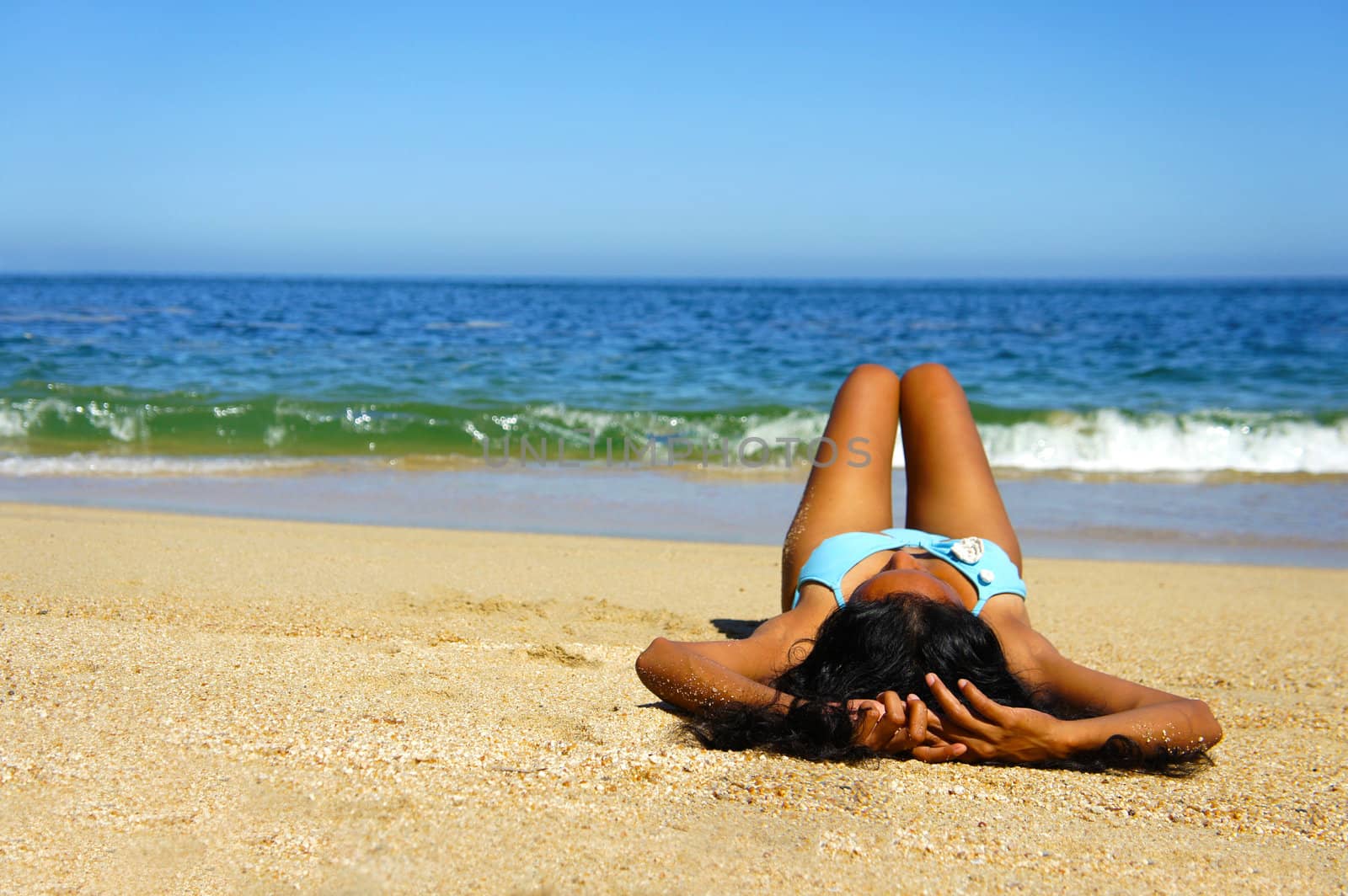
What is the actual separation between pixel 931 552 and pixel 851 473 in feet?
1.79

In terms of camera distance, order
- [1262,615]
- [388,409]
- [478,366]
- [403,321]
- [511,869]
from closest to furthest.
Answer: [511,869] → [1262,615] → [388,409] → [478,366] → [403,321]

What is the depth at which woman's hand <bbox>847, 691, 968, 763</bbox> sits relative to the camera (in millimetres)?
2535

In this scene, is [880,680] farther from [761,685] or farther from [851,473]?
[851,473]

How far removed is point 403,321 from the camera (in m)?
22.9

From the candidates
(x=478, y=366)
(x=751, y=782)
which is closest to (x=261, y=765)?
(x=751, y=782)

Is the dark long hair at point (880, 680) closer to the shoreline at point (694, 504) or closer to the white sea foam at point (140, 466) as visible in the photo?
the shoreline at point (694, 504)

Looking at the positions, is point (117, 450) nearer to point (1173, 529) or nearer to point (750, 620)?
point (750, 620)

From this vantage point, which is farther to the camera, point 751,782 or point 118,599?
point 118,599

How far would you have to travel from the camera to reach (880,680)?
8.59 feet

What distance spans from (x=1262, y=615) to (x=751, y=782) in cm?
343

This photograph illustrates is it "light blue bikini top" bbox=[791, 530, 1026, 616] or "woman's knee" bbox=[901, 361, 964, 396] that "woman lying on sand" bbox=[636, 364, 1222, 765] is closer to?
"light blue bikini top" bbox=[791, 530, 1026, 616]

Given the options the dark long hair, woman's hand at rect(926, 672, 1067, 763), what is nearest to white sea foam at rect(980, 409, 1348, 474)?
the dark long hair

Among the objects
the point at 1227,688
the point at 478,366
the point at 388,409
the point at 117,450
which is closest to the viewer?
the point at 1227,688

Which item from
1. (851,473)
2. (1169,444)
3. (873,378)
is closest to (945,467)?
(851,473)
